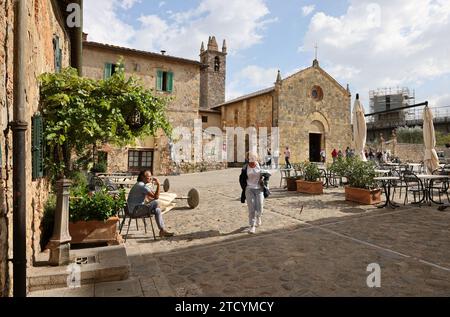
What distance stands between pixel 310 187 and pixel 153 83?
13.6 m

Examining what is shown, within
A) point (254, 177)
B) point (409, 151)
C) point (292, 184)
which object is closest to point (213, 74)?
point (409, 151)

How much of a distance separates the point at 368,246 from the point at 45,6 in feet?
23.0

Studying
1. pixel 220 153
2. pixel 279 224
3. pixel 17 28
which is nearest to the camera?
pixel 17 28

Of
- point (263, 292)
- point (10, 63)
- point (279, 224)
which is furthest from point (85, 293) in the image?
point (279, 224)

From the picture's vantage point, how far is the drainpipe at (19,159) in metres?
2.73

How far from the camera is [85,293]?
3289 millimetres

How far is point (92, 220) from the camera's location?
4.67 meters

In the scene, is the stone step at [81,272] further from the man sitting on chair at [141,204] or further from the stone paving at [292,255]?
the man sitting on chair at [141,204]

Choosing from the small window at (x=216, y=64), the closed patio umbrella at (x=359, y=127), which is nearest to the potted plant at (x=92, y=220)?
the closed patio umbrella at (x=359, y=127)

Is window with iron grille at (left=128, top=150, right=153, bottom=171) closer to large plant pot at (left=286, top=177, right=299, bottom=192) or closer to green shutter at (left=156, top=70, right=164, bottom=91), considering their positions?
green shutter at (left=156, top=70, right=164, bottom=91)

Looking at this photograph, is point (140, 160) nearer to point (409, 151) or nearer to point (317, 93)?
point (317, 93)

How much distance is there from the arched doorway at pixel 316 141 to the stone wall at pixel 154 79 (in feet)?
38.8

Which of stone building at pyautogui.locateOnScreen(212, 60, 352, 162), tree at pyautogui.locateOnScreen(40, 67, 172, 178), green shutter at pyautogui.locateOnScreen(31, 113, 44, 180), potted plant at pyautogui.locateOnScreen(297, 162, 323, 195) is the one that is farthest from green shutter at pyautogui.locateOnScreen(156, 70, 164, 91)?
green shutter at pyautogui.locateOnScreen(31, 113, 44, 180)
